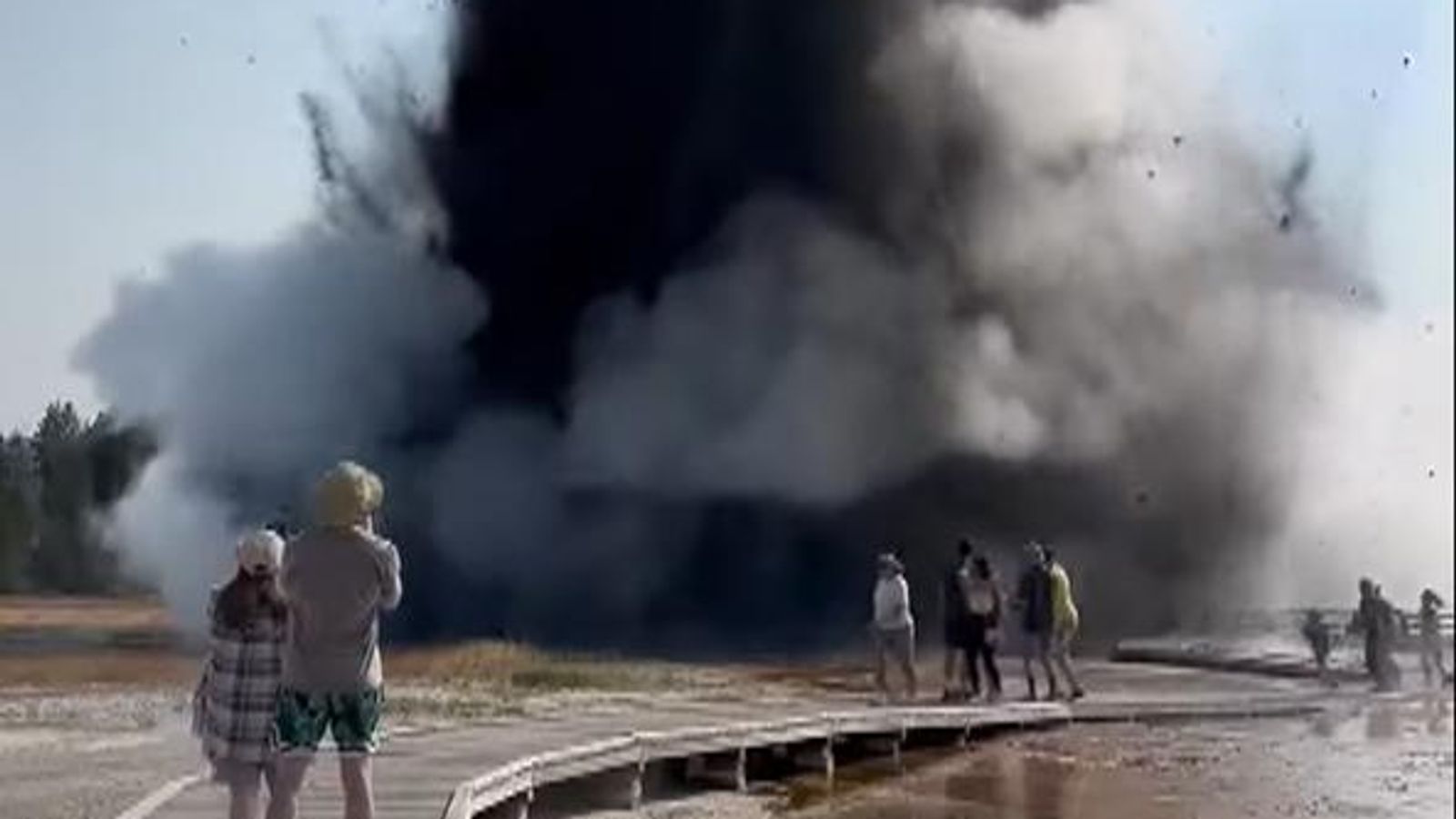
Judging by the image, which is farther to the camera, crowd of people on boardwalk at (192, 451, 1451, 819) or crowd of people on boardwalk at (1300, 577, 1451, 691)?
crowd of people on boardwalk at (1300, 577, 1451, 691)

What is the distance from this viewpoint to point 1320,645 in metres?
26.3

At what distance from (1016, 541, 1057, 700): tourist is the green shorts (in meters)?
12.9

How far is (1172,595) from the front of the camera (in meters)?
36.3

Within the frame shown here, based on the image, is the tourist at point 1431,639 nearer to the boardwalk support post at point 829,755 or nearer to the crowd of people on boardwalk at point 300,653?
the boardwalk support post at point 829,755

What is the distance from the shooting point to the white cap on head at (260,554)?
8727mm

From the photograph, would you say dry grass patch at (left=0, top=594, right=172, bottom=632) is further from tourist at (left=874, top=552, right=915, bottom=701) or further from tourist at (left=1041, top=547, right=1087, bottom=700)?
tourist at (left=1041, top=547, right=1087, bottom=700)

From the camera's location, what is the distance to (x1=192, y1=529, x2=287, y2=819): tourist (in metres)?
8.74

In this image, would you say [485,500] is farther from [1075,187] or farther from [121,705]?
[121,705]

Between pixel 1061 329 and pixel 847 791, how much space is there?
20.0m

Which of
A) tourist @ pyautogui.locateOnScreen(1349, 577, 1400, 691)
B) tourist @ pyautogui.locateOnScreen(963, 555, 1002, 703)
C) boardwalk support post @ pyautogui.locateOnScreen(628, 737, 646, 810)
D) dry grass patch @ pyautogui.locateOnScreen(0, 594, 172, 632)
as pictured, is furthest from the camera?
tourist @ pyautogui.locateOnScreen(1349, 577, 1400, 691)

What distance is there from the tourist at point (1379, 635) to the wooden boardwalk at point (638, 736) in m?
0.71

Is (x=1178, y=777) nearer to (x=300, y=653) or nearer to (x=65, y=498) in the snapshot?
(x=300, y=653)

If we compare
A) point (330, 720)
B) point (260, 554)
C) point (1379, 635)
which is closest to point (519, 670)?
point (1379, 635)

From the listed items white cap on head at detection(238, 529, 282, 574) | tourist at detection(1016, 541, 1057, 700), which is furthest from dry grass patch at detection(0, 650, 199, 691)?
white cap on head at detection(238, 529, 282, 574)
